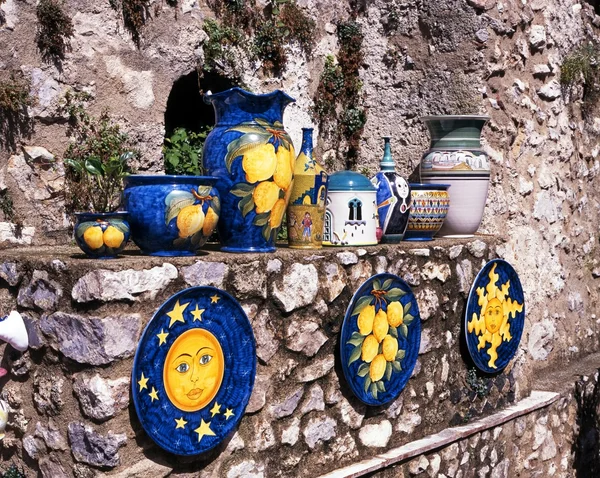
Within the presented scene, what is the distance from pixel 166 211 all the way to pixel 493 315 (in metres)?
2.08

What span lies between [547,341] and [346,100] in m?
2.04

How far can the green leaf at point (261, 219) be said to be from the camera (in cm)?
277

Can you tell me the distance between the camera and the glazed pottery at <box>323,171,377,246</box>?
3.17 metres

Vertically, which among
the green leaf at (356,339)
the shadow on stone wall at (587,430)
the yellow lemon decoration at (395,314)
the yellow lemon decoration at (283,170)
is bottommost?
the shadow on stone wall at (587,430)

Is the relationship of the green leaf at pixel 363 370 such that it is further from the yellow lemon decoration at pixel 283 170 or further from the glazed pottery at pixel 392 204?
the yellow lemon decoration at pixel 283 170

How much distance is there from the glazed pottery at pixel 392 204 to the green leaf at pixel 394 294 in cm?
27

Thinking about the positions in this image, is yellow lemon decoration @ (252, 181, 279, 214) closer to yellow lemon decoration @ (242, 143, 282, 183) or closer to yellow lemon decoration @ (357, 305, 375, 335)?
yellow lemon decoration @ (242, 143, 282, 183)

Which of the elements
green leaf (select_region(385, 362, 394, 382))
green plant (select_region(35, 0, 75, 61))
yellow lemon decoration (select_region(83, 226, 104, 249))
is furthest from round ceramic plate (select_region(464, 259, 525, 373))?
green plant (select_region(35, 0, 75, 61))

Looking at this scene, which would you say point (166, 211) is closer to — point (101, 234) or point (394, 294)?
point (101, 234)

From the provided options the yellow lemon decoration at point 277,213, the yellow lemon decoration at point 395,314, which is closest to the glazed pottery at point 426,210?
the yellow lemon decoration at point 395,314

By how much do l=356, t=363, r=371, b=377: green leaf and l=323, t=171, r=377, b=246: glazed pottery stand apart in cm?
53

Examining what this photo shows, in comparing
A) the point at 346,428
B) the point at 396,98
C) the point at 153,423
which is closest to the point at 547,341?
the point at 396,98

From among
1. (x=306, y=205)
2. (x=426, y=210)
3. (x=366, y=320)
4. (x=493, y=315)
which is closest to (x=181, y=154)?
(x=306, y=205)

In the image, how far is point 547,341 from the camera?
4.68 metres
